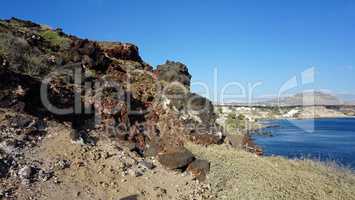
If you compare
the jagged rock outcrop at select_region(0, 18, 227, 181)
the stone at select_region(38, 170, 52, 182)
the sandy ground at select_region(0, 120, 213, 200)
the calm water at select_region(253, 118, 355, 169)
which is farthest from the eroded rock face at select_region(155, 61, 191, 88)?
the stone at select_region(38, 170, 52, 182)

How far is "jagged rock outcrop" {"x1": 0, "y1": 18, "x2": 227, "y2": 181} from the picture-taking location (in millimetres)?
11875

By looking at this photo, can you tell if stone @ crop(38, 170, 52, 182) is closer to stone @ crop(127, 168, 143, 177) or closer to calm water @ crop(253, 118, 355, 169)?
stone @ crop(127, 168, 143, 177)

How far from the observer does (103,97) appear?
537 inches

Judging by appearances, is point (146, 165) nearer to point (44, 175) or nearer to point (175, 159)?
point (175, 159)

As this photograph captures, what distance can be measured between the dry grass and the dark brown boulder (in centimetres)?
21

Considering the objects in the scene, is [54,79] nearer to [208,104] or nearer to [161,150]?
[161,150]

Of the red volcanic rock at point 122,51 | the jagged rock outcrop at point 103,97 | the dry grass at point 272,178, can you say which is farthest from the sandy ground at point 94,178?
the red volcanic rock at point 122,51

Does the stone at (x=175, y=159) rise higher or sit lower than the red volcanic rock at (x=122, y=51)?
lower

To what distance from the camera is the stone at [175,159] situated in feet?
37.9

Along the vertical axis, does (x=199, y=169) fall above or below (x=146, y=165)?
below

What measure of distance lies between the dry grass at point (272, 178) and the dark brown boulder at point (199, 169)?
0.68 ft

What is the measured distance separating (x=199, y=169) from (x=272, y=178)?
2252mm

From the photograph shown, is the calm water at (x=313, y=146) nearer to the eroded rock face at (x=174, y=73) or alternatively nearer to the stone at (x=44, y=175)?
the eroded rock face at (x=174, y=73)

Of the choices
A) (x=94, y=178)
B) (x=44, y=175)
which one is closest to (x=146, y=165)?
(x=94, y=178)
